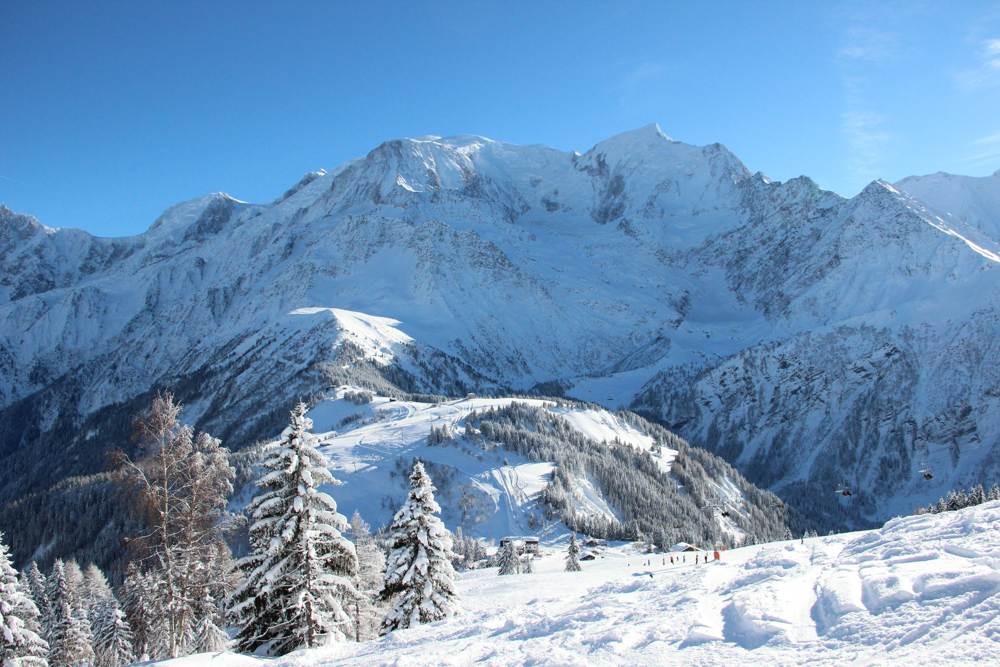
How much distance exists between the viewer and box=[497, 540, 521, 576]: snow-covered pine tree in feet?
242

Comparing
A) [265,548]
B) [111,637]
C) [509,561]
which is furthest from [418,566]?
[509,561]

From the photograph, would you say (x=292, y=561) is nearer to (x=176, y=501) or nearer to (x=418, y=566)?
(x=176, y=501)

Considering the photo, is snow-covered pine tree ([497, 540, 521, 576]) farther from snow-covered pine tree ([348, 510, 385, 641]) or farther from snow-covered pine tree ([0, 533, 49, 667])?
snow-covered pine tree ([0, 533, 49, 667])

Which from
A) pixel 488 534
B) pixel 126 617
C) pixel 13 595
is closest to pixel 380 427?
pixel 488 534

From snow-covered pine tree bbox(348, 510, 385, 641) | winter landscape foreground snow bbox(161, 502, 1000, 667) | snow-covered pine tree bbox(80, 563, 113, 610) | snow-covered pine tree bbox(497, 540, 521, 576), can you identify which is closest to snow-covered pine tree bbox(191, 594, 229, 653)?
snow-covered pine tree bbox(348, 510, 385, 641)

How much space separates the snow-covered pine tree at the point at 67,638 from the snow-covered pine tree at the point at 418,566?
3305 cm

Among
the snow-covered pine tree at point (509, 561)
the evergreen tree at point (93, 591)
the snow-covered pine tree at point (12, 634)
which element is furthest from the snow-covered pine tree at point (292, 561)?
the snow-covered pine tree at point (509, 561)

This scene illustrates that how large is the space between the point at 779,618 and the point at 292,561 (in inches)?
658

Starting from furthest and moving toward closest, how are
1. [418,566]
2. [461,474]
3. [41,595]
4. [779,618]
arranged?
[461,474], [41,595], [418,566], [779,618]

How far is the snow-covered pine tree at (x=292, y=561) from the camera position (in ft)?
85.8

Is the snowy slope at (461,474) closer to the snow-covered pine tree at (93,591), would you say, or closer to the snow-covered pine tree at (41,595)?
the snow-covered pine tree at (93,591)

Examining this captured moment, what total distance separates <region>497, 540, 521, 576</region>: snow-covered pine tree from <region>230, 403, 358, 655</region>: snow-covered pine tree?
47431mm

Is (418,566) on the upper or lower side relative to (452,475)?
lower

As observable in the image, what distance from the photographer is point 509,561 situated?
74688mm
